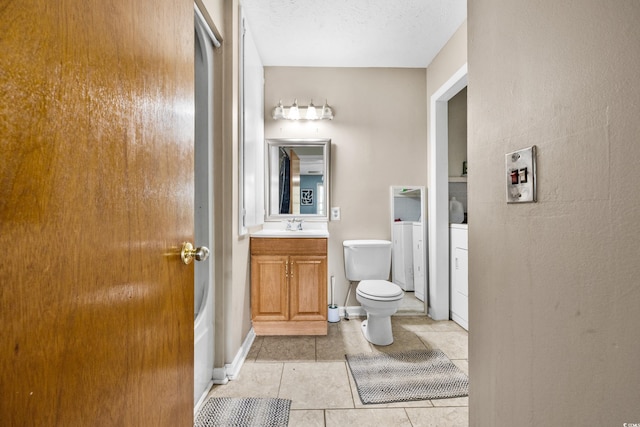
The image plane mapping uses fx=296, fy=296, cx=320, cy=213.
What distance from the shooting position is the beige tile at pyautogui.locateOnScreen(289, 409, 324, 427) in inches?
56.6

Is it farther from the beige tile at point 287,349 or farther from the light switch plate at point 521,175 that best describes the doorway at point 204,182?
the light switch plate at point 521,175

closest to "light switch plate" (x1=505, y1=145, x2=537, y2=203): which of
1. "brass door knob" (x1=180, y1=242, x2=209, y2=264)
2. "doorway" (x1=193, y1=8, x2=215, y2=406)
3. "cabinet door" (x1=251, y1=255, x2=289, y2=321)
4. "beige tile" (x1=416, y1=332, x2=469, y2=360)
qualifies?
"brass door knob" (x1=180, y1=242, x2=209, y2=264)

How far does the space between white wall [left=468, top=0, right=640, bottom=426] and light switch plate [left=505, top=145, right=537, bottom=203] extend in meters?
0.02

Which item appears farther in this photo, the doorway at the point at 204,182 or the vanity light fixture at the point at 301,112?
the vanity light fixture at the point at 301,112

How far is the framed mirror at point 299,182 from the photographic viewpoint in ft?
9.62

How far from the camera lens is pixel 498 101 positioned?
0.84 metres

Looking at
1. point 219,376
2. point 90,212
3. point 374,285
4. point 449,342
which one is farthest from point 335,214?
point 90,212

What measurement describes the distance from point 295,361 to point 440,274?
1583 mm

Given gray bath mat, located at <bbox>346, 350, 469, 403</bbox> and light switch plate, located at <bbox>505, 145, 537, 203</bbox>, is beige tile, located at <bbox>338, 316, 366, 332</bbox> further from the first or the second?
light switch plate, located at <bbox>505, 145, 537, 203</bbox>

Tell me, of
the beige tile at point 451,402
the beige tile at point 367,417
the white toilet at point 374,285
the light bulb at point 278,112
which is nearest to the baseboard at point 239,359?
the beige tile at point 367,417

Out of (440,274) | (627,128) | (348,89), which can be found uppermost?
(348,89)

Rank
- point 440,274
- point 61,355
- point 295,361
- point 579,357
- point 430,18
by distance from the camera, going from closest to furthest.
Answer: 1. point 61,355
2. point 579,357
3. point 295,361
4. point 430,18
5. point 440,274

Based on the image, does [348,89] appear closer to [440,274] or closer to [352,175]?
[352,175]

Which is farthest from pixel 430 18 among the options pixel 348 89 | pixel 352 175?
pixel 352 175
